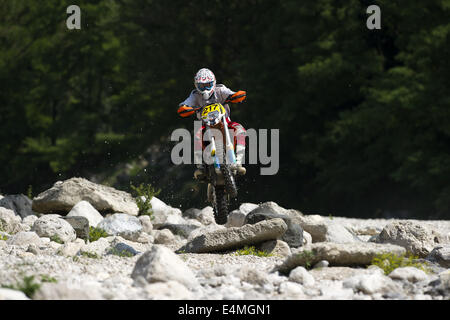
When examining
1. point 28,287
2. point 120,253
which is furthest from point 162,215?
point 28,287

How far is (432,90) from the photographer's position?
20.0 meters

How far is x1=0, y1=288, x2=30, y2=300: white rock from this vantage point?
15.6 feet

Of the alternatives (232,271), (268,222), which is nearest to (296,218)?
(268,222)

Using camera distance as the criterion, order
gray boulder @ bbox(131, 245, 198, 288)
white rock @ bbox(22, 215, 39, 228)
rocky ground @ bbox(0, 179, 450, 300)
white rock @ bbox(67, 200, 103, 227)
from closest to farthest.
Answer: rocky ground @ bbox(0, 179, 450, 300) → gray boulder @ bbox(131, 245, 198, 288) → white rock @ bbox(22, 215, 39, 228) → white rock @ bbox(67, 200, 103, 227)

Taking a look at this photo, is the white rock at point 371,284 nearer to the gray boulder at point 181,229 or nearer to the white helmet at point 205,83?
the white helmet at point 205,83

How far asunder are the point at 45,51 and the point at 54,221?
→ 2290 centimetres

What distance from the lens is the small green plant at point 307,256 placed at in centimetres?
630

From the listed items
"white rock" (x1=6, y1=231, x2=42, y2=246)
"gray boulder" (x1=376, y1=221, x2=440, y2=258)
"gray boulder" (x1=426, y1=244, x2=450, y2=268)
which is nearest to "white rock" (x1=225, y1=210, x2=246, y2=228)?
"gray boulder" (x1=376, y1=221, x2=440, y2=258)

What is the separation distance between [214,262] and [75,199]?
484 centimetres

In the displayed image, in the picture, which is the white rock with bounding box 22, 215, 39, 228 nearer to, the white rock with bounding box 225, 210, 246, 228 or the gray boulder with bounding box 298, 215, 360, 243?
the white rock with bounding box 225, 210, 246, 228

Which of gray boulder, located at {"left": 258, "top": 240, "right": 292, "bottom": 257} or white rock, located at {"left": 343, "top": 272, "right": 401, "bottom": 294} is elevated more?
white rock, located at {"left": 343, "top": 272, "right": 401, "bottom": 294}

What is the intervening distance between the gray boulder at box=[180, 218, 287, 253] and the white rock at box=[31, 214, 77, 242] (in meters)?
1.58

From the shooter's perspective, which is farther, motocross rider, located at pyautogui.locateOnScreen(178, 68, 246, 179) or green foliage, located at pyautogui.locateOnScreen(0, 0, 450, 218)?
green foliage, located at pyautogui.locateOnScreen(0, 0, 450, 218)

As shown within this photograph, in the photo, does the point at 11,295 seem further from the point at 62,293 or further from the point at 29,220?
the point at 29,220
